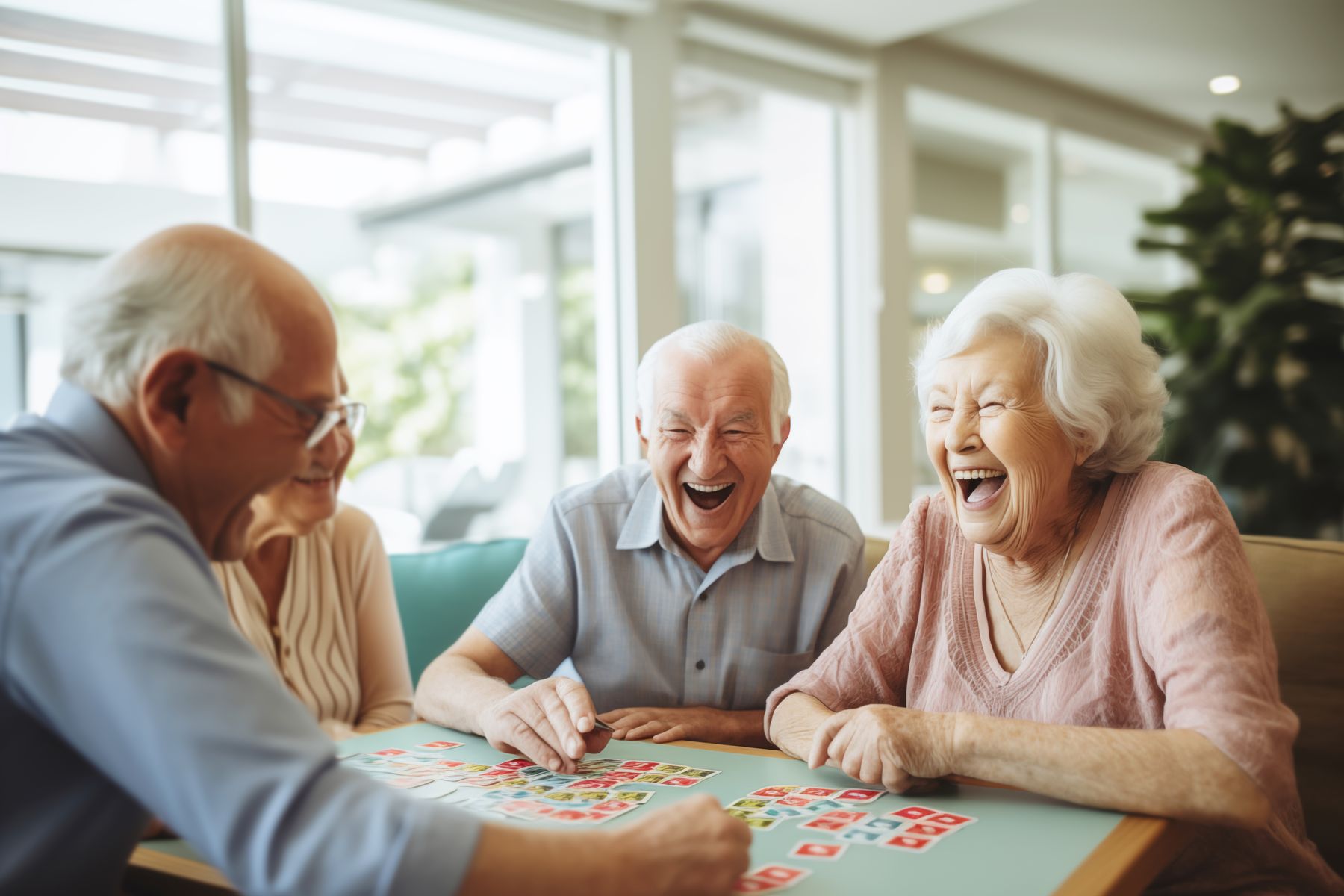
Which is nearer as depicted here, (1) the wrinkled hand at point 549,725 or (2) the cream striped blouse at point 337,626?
(1) the wrinkled hand at point 549,725

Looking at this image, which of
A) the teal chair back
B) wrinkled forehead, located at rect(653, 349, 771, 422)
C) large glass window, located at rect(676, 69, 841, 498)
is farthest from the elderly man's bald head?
large glass window, located at rect(676, 69, 841, 498)

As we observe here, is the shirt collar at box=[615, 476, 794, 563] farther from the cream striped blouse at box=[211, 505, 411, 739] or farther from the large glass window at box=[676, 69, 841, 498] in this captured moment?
the large glass window at box=[676, 69, 841, 498]

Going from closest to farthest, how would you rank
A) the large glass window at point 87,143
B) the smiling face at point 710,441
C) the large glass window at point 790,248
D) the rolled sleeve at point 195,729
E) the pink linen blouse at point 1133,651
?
1. the rolled sleeve at point 195,729
2. the pink linen blouse at point 1133,651
3. the smiling face at point 710,441
4. the large glass window at point 87,143
5. the large glass window at point 790,248

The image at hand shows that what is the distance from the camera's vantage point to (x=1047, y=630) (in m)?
1.53

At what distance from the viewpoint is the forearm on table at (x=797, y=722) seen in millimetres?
→ 1507

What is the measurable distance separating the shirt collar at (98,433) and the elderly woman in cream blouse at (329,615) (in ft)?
2.95

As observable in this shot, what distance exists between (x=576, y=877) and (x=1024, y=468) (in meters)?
0.96

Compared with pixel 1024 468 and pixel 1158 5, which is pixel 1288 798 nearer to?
pixel 1024 468

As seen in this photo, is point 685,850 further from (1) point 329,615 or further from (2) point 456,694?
(1) point 329,615

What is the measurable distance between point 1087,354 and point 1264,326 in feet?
12.9

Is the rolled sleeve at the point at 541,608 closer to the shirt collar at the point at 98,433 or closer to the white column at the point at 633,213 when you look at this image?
the shirt collar at the point at 98,433

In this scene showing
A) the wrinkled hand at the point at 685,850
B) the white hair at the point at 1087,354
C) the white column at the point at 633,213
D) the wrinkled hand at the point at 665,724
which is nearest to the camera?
the wrinkled hand at the point at 685,850

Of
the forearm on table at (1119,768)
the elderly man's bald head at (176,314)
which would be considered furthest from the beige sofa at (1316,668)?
the elderly man's bald head at (176,314)

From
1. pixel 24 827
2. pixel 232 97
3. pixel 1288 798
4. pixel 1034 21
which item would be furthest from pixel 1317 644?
pixel 1034 21
